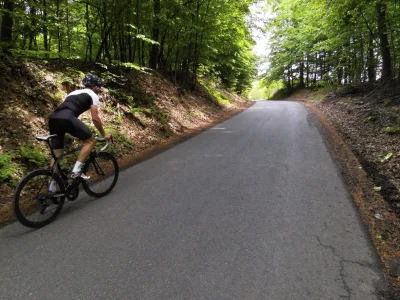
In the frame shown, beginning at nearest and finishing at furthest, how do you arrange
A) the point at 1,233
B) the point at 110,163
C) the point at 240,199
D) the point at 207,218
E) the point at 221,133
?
1. the point at 1,233
2. the point at 207,218
3. the point at 240,199
4. the point at 110,163
5. the point at 221,133

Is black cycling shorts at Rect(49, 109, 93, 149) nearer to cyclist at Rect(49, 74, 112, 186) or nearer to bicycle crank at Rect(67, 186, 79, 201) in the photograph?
cyclist at Rect(49, 74, 112, 186)

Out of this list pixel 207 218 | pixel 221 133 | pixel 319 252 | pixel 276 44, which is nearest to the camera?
pixel 319 252

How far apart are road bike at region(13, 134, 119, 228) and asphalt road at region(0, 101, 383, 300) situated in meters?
0.15

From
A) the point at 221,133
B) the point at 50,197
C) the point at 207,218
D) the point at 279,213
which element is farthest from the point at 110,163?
Result: the point at 221,133

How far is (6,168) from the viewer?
4.72 metres

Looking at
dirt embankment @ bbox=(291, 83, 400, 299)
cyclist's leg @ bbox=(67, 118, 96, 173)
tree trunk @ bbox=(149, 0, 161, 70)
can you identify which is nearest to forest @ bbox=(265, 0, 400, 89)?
dirt embankment @ bbox=(291, 83, 400, 299)

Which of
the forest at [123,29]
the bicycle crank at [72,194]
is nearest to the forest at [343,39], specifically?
the forest at [123,29]

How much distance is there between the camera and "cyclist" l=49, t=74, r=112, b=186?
3922 millimetres

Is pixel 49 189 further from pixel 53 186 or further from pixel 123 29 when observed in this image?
pixel 123 29

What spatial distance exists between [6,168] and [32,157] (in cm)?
59

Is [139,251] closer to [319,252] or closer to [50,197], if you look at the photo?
[50,197]

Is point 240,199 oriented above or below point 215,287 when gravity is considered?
above

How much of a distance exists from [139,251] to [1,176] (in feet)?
10.7

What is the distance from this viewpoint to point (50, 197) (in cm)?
376
